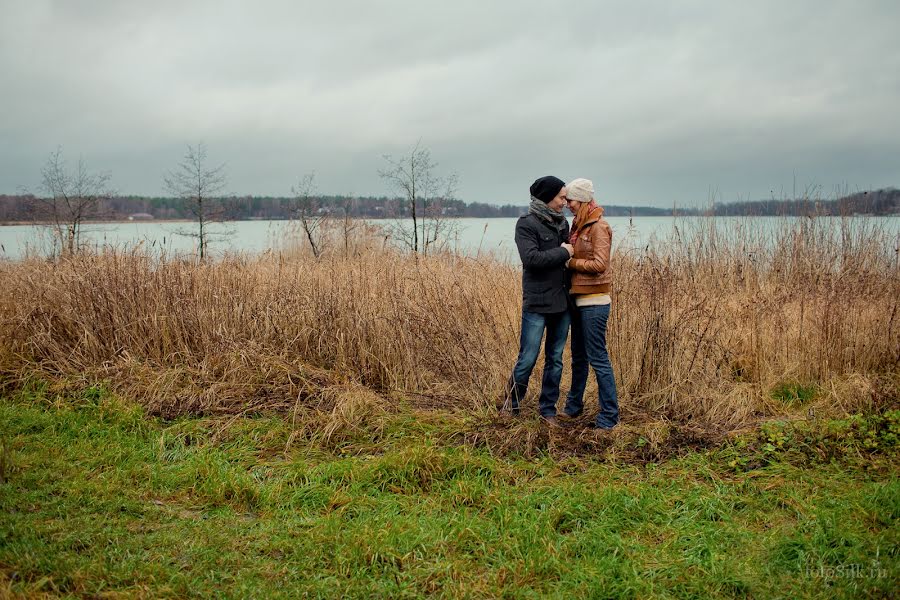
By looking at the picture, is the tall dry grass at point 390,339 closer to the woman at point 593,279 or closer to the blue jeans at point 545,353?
the blue jeans at point 545,353

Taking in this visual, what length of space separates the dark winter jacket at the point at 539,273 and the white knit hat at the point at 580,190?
0.30 m

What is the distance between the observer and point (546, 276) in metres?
4.82

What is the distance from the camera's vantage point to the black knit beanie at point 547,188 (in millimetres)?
4852

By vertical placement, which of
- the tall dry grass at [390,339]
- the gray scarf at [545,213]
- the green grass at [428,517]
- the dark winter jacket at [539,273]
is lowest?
the green grass at [428,517]

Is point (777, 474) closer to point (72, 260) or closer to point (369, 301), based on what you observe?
point (369, 301)

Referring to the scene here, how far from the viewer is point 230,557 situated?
3326mm

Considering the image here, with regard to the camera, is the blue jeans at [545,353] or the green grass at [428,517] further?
the blue jeans at [545,353]

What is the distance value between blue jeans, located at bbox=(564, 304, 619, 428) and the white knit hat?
0.82 metres

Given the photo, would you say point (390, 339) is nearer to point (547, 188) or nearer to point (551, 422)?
point (551, 422)

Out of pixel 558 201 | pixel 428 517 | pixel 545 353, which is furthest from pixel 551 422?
pixel 558 201

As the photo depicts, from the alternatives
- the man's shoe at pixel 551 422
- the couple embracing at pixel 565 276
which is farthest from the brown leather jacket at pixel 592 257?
the man's shoe at pixel 551 422

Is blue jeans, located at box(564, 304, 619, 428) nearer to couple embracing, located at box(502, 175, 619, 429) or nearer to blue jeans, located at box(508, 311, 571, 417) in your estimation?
couple embracing, located at box(502, 175, 619, 429)

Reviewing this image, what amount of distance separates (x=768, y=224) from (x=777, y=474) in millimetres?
8095

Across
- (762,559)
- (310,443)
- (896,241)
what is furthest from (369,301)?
(896,241)
